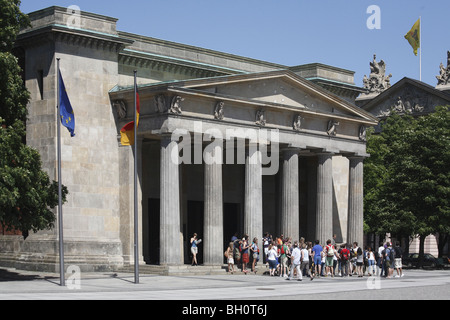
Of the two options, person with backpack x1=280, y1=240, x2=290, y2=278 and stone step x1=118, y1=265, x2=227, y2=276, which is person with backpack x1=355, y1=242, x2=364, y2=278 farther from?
stone step x1=118, y1=265, x2=227, y2=276

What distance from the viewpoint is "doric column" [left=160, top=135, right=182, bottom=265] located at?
4584cm

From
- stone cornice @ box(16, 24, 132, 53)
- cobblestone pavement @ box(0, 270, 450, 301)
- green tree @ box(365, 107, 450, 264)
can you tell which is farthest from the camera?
green tree @ box(365, 107, 450, 264)

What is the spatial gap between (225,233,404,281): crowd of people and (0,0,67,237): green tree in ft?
39.1

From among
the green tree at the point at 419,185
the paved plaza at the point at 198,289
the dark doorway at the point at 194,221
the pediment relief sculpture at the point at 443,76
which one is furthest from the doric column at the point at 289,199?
the pediment relief sculpture at the point at 443,76

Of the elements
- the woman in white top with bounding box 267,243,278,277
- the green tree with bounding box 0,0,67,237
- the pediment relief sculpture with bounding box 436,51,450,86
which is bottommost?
the woman in white top with bounding box 267,243,278,277

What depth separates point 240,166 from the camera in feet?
197

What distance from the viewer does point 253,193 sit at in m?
51.1

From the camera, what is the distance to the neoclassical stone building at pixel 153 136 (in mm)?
46406

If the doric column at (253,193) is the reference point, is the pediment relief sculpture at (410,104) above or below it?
above

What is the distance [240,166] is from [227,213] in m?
3.47

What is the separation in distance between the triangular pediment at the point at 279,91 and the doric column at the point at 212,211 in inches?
154

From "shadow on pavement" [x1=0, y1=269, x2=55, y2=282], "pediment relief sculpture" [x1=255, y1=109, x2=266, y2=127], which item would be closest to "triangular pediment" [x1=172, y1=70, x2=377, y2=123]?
"pediment relief sculpture" [x1=255, y1=109, x2=266, y2=127]

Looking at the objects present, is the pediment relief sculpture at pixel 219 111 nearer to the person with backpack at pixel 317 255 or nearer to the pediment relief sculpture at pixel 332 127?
the person with backpack at pixel 317 255

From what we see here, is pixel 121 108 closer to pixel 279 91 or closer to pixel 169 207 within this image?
pixel 169 207
